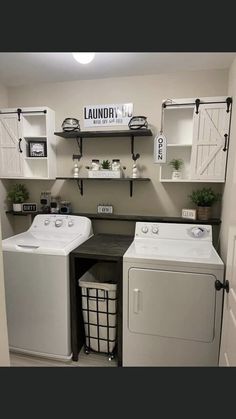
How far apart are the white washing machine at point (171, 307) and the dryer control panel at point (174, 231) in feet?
0.88

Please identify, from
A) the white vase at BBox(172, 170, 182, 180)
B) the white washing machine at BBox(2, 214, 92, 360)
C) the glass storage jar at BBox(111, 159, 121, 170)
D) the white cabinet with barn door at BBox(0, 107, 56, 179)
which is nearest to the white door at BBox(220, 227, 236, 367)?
the white vase at BBox(172, 170, 182, 180)

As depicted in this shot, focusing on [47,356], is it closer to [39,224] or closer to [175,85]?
[39,224]

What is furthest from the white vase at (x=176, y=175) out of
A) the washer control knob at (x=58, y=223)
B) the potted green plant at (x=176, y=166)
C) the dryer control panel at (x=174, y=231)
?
the washer control knob at (x=58, y=223)

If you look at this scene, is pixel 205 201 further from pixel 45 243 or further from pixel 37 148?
pixel 37 148

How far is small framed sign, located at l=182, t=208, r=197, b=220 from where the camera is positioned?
222 cm

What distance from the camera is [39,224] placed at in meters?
A: 2.42

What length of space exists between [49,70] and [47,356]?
8.24 feet

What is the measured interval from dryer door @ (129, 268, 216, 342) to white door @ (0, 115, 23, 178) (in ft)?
5.42

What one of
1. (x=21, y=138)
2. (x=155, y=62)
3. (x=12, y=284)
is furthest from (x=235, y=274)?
(x=21, y=138)

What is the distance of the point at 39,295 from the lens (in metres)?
1.86

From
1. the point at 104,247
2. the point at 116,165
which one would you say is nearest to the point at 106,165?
the point at 116,165

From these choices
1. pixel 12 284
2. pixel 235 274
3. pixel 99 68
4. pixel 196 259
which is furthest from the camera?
pixel 99 68

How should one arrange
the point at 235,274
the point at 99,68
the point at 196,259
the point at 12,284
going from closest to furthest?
the point at 235,274 < the point at 196,259 < the point at 12,284 < the point at 99,68

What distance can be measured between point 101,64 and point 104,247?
1585 millimetres
